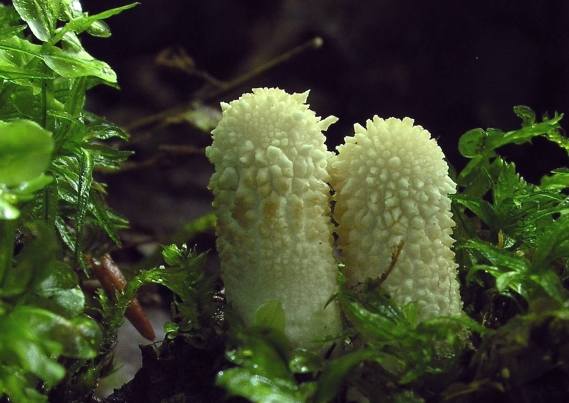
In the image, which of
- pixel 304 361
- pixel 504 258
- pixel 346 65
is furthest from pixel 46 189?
pixel 346 65

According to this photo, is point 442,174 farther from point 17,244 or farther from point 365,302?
point 17,244

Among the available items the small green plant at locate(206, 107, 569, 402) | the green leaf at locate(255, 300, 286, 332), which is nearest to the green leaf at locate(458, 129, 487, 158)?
the small green plant at locate(206, 107, 569, 402)

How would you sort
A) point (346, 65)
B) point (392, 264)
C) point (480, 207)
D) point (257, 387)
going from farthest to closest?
point (346, 65) < point (480, 207) < point (392, 264) < point (257, 387)

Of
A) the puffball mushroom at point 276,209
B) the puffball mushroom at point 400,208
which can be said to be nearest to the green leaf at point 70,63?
the puffball mushroom at point 276,209

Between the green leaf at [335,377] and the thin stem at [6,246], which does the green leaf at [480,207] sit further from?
the thin stem at [6,246]

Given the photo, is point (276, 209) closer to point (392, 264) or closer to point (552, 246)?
point (392, 264)
